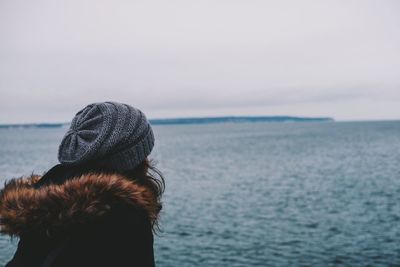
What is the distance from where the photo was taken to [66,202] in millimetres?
1833

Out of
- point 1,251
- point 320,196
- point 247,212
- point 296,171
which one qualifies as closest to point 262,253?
point 247,212

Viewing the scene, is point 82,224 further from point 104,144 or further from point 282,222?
point 282,222

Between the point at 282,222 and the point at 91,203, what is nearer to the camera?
the point at 91,203

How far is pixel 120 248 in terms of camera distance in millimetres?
1812

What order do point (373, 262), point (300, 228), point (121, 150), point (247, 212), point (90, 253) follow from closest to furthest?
1. point (90, 253)
2. point (121, 150)
3. point (373, 262)
4. point (300, 228)
5. point (247, 212)

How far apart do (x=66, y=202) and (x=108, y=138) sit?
0.33 m

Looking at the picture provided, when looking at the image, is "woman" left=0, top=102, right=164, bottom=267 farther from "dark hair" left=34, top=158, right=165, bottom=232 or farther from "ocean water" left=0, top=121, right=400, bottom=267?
"ocean water" left=0, top=121, right=400, bottom=267

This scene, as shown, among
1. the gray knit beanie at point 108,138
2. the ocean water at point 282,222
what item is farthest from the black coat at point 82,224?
the ocean water at point 282,222

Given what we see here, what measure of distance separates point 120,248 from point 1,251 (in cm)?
1611

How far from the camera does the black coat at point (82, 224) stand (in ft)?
5.84

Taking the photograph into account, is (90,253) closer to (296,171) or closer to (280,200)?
(280,200)

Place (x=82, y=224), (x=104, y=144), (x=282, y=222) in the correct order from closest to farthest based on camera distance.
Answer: (x=82, y=224) → (x=104, y=144) → (x=282, y=222)

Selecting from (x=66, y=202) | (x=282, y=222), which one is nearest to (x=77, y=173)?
(x=66, y=202)

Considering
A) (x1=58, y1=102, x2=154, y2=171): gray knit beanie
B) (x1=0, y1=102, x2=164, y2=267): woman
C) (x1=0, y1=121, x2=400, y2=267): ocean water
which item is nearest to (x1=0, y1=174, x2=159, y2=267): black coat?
(x1=0, y1=102, x2=164, y2=267): woman
